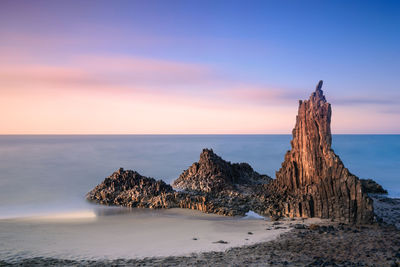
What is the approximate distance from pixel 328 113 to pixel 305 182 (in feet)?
12.0

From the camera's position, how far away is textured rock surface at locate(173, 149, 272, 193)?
21.0 metres

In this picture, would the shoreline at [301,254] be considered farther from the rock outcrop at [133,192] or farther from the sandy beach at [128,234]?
the rock outcrop at [133,192]

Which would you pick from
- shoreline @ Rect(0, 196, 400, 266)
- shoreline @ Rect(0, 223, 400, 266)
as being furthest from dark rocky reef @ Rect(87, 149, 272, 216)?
shoreline @ Rect(0, 223, 400, 266)

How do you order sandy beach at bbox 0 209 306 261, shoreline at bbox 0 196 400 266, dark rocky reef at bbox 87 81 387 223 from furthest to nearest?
dark rocky reef at bbox 87 81 387 223 < sandy beach at bbox 0 209 306 261 < shoreline at bbox 0 196 400 266

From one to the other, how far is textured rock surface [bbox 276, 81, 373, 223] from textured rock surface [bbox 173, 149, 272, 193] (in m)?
3.71

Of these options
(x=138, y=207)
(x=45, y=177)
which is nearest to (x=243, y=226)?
(x=138, y=207)

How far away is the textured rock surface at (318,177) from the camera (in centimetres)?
1480

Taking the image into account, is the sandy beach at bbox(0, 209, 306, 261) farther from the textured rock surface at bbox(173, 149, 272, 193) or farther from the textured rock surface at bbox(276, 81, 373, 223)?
the textured rock surface at bbox(173, 149, 272, 193)

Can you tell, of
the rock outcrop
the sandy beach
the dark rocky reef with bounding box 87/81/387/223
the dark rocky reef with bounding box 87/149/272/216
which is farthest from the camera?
the rock outcrop

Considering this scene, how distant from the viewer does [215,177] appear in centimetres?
2180

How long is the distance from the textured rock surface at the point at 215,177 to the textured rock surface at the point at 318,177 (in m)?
3.71

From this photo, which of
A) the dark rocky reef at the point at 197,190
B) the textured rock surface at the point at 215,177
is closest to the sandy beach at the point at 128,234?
the dark rocky reef at the point at 197,190

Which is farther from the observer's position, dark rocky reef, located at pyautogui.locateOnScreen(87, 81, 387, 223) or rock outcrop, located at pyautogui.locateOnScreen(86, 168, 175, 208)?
rock outcrop, located at pyautogui.locateOnScreen(86, 168, 175, 208)

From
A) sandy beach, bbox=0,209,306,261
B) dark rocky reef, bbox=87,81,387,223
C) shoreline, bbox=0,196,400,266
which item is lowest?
sandy beach, bbox=0,209,306,261
